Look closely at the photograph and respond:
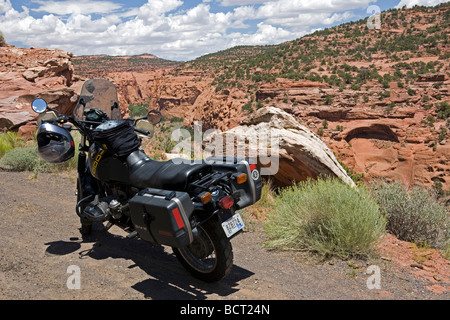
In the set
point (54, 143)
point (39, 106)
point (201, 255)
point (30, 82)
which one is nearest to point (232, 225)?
point (201, 255)

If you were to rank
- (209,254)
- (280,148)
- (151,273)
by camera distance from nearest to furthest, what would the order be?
(209,254), (151,273), (280,148)

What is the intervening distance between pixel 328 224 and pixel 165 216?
2.59m

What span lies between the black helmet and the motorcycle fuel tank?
29 centimetres

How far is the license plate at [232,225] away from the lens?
3621mm

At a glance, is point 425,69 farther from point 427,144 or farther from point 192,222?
point 192,222

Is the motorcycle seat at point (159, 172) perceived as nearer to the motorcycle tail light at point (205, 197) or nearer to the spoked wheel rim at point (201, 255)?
the motorcycle tail light at point (205, 197)

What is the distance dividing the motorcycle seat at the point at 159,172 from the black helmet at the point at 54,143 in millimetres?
888

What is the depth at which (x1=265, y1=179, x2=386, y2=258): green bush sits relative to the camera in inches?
191

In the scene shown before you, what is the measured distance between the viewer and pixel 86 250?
482 centimetres

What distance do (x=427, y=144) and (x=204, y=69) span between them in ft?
136

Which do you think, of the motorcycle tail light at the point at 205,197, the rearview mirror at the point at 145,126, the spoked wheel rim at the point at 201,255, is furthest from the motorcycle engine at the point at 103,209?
the motorcycle tail light at the point at 205,197

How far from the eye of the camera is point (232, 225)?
3682 mm

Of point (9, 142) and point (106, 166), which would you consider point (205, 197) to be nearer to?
point (106, 166)
